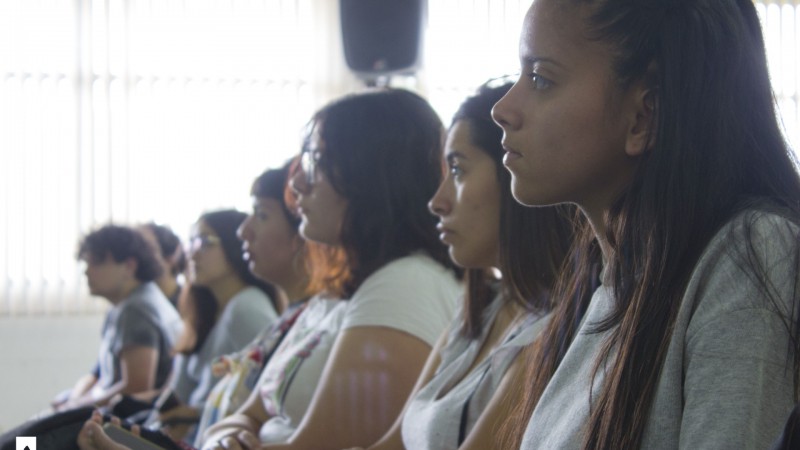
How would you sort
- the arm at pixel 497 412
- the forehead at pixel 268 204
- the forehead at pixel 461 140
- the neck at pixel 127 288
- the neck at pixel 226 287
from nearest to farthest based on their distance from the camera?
1. the arm at pixel 497 412
2. the forehead at pixel 461 140
3. the forehead at pixel 268 204
4. the neck at pixel 226 287
5. the neck at pixel 127 288

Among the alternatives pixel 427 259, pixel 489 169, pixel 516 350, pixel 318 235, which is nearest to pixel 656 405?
pixel 516 350

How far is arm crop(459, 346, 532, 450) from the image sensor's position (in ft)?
4.70

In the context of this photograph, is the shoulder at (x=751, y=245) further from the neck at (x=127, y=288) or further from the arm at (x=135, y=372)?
the neck at (x=127, y=288)

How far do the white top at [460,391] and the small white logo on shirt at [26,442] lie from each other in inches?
25.8

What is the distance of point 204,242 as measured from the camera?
11.0 ft

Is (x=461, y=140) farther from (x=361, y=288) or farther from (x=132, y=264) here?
(x=132, y=264)

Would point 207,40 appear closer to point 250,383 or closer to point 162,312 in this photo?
point 162,312

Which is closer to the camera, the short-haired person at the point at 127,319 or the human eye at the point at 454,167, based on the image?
the human eye at the point at 454,167

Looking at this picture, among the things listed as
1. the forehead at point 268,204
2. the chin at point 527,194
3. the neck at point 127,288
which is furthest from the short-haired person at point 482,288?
the neck at point 127,288

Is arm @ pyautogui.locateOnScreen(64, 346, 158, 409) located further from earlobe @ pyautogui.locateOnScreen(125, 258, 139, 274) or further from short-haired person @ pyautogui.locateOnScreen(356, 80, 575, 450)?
short-haired person @ pyautogui.locateOnScreen(356, 80, 575, 450)

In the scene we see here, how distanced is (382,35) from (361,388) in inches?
104

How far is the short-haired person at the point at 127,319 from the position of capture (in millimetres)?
3682

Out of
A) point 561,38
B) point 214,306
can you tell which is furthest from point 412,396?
point 214,306

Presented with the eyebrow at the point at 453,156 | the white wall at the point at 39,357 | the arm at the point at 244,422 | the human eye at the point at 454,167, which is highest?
the eyebrow at the point at 453,156
